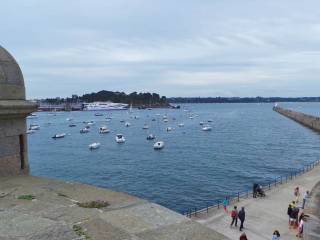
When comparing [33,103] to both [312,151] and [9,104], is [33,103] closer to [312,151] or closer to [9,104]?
[9,104]

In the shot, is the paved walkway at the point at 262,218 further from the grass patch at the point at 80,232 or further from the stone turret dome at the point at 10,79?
the grass patch at the point at 80,232

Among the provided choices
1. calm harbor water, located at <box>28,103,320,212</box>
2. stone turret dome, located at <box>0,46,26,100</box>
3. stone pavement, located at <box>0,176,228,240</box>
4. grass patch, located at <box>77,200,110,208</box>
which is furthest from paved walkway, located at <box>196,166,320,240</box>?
grass patch, located at <box>77,200,110,208</box>

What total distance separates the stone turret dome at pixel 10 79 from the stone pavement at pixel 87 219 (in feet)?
5.63

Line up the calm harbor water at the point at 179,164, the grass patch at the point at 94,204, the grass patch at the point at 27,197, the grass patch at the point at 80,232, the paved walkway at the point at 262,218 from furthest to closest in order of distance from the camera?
the calm harbor water at the point at 179,164 < the paved walkway at the point at 262,218 < the grass patch at the point at 27,197 < the grass patch at the point at 94,204 < the grass patch at the point at 80,232

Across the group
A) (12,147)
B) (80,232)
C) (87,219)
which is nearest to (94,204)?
(87,219)

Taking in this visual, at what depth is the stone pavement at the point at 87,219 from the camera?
3605 mm

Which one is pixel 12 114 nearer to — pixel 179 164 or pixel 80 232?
pixel 80 232

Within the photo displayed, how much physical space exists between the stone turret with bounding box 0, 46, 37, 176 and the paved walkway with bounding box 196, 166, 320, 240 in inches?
518

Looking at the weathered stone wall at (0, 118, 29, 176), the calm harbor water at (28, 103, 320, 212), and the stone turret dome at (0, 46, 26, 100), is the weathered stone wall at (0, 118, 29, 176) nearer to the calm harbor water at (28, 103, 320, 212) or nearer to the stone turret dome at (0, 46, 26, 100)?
the stone turret dome at (0, 46, 26, 100)

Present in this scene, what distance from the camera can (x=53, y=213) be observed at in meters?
4.18

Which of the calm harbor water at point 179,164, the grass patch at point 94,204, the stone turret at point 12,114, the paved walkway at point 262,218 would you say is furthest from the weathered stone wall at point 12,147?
the calm harbor water at point 179,164

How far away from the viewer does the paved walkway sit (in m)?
19.9

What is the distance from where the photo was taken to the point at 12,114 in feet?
20.9

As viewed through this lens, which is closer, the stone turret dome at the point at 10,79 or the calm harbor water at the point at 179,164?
the stone turret dome at the point at 10,79
